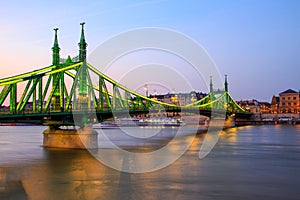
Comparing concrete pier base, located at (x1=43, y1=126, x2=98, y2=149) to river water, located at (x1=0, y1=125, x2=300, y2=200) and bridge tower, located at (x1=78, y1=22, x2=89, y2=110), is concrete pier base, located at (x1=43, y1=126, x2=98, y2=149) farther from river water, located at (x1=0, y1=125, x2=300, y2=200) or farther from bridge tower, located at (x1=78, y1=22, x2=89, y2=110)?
Result: river water, located at (x1=0, y1=125, x2=300, y2=200)

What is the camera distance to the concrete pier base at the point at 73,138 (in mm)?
38438

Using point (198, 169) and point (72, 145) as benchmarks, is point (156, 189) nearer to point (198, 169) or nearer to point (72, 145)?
point (198, 169)

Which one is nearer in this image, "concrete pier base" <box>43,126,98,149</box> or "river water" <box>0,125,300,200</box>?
"river water" <box>0,125,300,200</box>

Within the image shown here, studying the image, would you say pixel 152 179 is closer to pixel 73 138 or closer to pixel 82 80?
pixel 73 138

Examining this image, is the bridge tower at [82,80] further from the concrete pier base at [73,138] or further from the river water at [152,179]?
the river water at [152,179]

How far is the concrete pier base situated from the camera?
38438 mm

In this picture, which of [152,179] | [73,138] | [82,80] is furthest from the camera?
[82,80]

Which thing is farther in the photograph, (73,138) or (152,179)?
(73,138)

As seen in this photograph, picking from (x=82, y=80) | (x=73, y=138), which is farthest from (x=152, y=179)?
(x=82, y=80)

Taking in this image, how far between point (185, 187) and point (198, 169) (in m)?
6.49

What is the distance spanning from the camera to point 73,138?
3897 centimetres

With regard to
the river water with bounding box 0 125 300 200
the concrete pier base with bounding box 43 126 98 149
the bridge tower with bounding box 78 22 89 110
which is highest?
the bridge tower with bounding box 78 22 89 110

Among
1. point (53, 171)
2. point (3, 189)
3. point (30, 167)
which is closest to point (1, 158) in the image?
point (30, 167)

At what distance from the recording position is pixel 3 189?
768 inches
